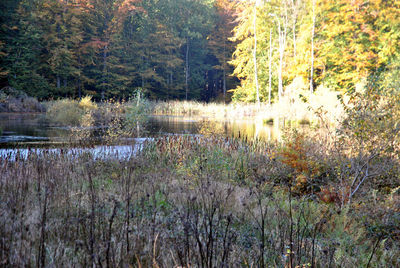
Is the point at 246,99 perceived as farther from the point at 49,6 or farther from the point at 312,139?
the point at 312,139

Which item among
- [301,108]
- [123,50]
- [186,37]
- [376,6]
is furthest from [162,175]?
[186,37]

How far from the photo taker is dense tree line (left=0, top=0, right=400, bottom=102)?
2291cm

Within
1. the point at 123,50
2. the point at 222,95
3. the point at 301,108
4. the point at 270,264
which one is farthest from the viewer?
the point at 222,95

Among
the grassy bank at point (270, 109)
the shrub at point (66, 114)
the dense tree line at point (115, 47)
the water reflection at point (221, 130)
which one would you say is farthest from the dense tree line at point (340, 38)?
the shrub at point (66, 114)

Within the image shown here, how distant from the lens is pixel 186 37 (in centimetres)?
4184

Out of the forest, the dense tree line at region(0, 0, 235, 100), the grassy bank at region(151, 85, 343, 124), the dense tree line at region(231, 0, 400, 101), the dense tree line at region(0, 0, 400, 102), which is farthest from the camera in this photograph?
the dense tree line at region(0, 0, 235, 100)

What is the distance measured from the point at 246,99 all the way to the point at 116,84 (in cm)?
1416

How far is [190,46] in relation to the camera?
142 ft

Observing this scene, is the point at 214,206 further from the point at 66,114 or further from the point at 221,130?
the point at 66,114

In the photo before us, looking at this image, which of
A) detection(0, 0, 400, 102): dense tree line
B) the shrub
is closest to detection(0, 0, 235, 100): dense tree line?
detection(0, 0, 400, 102): dense tree line

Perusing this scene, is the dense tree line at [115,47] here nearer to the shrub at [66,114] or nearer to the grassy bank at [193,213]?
the shrub at [66,114]

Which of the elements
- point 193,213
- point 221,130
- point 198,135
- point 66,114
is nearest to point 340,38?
point 221,130

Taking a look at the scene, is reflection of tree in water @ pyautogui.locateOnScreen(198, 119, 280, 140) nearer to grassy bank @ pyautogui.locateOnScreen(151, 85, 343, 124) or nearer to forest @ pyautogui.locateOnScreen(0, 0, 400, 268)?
forest @ pyautogui.locateOnScreen(0, 0, 400, 268)

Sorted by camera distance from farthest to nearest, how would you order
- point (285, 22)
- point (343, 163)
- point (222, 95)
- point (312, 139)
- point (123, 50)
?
point (222, 95) < point (123, 50) < point (285, 22) < point (312, 139) < point (343, 163)
